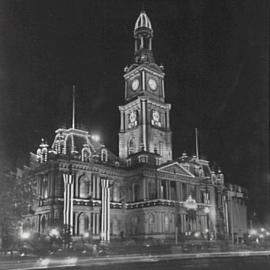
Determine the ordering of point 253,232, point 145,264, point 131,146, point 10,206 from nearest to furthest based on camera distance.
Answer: point 145,264 → point 10,206 → point 131,146 → point 253,232

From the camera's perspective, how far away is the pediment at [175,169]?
78.6m

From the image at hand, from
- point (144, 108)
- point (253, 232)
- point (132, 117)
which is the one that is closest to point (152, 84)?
point (144, 108)

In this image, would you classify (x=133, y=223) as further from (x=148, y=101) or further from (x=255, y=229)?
(x=255, y=229)

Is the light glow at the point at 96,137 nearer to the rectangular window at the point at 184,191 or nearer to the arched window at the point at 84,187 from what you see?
the arched window at the point at 84,187

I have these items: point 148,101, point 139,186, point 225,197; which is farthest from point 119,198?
point 225,197

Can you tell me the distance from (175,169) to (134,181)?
9.92m

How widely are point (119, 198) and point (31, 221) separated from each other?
710 inches

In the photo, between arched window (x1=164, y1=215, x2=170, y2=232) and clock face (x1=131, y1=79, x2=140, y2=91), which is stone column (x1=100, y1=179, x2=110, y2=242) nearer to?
arched window (x1=164, y1=215, x2=170, y2=232)

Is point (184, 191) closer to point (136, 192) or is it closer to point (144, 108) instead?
point (136, 192)

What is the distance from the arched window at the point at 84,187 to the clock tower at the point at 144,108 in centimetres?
1527

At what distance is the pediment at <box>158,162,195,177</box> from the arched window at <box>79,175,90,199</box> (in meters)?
15.7

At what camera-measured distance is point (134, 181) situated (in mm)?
77625

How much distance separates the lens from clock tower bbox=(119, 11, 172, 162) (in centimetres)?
8469

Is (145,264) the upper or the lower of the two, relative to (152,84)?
lower
